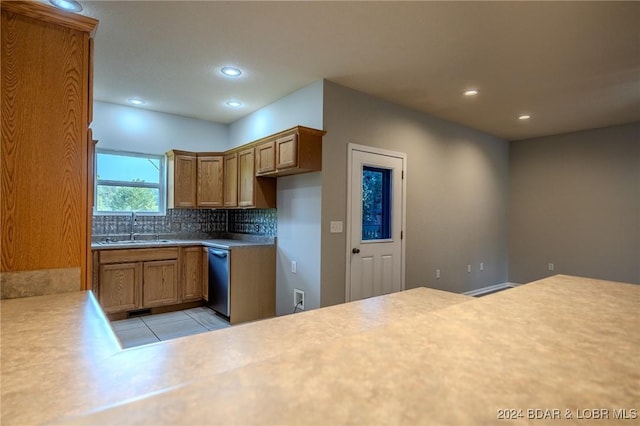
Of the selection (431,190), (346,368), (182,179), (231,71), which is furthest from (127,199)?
(346,368)

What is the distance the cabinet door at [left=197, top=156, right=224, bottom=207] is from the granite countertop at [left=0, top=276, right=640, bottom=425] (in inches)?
135

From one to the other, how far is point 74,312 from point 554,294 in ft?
5.91

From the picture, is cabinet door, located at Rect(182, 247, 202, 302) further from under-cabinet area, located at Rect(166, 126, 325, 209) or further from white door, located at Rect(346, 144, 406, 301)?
white door, located at Rect(346, 144, 406, 301)

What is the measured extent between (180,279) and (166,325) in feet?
2.15

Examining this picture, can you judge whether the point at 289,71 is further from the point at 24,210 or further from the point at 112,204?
the point at 112,204

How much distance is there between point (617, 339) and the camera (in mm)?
756

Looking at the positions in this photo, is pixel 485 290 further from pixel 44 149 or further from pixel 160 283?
pixel 44 149

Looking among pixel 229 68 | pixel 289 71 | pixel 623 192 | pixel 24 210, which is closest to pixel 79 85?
pixel 24 210

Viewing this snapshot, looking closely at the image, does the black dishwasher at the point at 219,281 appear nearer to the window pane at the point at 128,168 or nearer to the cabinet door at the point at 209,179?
the cabinet door at the point at 209,179

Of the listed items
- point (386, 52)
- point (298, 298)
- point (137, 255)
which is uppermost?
point (386, 52)

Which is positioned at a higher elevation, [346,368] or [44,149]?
[44,149]

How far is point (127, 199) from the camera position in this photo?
4.58 metres

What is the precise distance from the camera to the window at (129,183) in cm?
440

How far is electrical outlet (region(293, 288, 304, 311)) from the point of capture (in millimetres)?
3673
